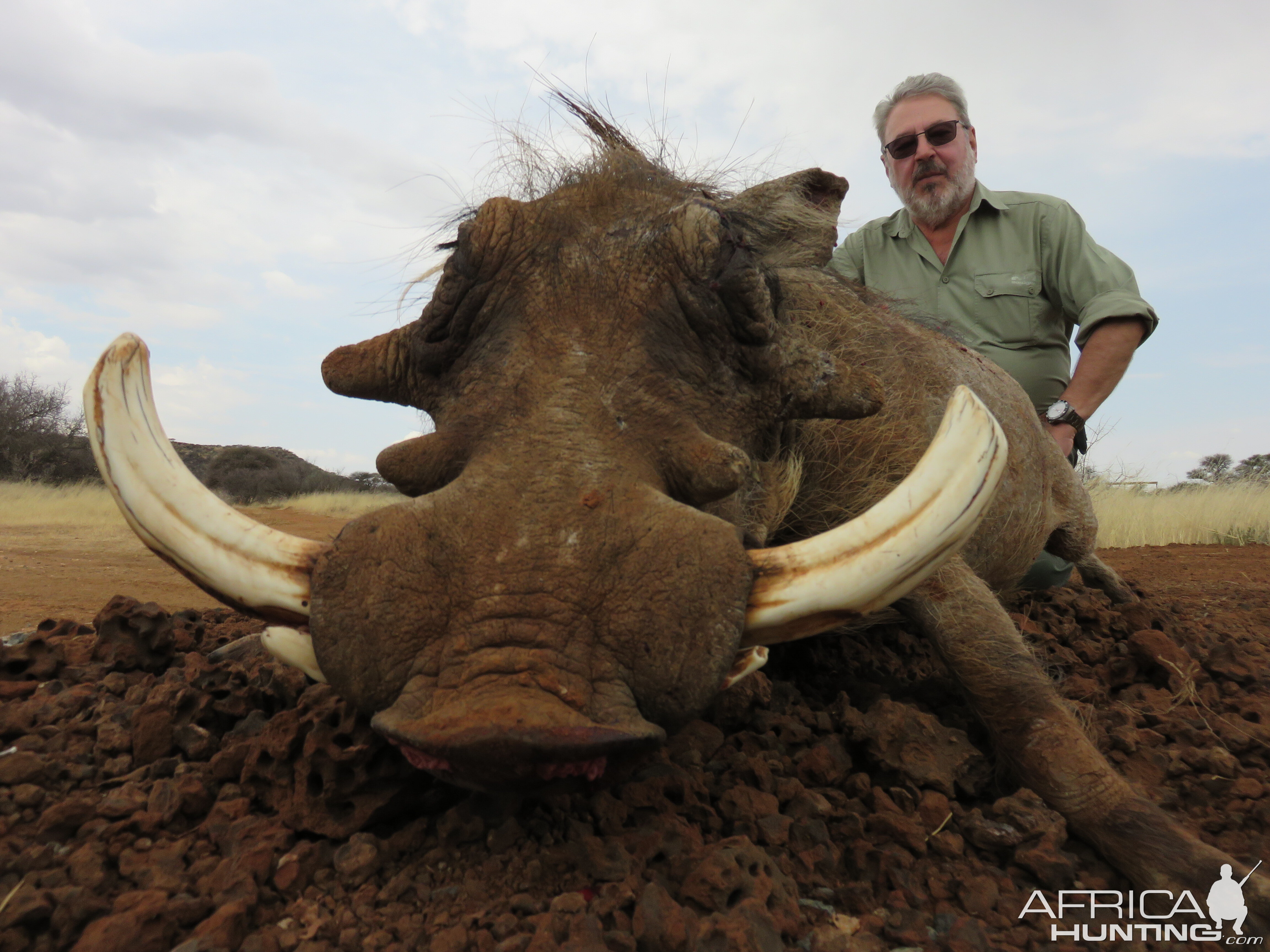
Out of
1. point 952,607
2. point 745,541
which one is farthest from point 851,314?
point 745,541

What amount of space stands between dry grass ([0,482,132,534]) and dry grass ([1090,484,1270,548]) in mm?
11273

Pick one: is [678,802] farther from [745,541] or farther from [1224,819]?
[1224,819]

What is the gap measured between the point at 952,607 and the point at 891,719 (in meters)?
0.47

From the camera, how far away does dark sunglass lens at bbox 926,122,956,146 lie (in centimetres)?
498

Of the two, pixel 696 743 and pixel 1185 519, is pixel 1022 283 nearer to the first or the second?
pixel 696 743

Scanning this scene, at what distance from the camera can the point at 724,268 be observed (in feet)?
6.35

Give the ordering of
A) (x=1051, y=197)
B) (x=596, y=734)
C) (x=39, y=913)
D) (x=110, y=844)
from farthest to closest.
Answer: (x=1051, y=197) < (x=110, y=844) < (x=39, y=913) < (x=596, y=734)

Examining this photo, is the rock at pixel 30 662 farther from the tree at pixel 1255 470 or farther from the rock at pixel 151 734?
the tree at pixel 1255 470

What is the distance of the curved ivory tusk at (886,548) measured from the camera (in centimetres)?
135

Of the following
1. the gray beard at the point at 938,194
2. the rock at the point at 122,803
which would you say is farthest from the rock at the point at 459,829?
the gray beard at the point at 938,194

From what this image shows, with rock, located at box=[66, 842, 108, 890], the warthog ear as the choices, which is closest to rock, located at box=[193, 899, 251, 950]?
rock, located at box=[66, 842, 108, 890]

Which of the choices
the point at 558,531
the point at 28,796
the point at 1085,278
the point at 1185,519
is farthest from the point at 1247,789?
the point at 1185,519

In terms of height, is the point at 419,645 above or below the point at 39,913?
above

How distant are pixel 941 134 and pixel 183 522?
4964mm
